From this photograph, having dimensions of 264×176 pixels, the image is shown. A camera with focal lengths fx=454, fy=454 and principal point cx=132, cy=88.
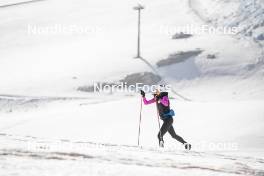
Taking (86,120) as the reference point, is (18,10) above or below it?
above

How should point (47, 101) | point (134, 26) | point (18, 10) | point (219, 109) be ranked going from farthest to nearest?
point (18, 10) → point (134, 26) → point (47, 101) → point (219, 109)

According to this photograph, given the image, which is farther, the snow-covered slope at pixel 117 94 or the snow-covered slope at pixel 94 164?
the snow-covered slope at pixel 117 94

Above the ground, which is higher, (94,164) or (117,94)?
(117,94)

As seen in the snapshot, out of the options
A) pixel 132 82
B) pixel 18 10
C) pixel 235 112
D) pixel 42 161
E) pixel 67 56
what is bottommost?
pixel 42 161

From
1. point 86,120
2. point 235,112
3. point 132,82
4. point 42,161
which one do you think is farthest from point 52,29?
point 42,161

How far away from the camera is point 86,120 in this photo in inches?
845

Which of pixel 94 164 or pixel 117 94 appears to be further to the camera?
pixel 117 94

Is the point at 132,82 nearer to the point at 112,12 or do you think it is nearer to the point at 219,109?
the point at 219,109

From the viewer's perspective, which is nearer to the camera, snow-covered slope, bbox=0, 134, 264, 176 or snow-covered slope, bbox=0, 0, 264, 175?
snow-covered slope, bbox=0, 134, 264, 176

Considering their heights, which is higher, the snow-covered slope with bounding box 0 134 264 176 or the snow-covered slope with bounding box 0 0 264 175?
the snow-covered slope with bounding box 0 0 264 175

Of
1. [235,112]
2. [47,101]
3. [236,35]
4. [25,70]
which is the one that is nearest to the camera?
[235,112]

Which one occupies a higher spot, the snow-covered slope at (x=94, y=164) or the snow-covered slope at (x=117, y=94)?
the snow-covered slope at (x=117, y=94)

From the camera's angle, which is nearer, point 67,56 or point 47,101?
point 47,101

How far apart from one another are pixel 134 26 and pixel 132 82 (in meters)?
13.9
